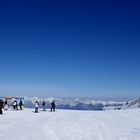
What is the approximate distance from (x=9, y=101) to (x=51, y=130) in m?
26.7

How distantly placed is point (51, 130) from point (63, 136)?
2532 mm

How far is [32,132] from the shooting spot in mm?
19141

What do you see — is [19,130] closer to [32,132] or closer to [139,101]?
[32,132]

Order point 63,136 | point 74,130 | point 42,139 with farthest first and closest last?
point 74,130 → point 63,136 → point 42,139

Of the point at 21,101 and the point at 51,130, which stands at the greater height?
the point at 21,101

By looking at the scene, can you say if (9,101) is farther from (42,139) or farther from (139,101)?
(42,139)

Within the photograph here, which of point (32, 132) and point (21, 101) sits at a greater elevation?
point (21, 101)

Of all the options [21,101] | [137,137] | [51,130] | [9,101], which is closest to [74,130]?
[51,130]

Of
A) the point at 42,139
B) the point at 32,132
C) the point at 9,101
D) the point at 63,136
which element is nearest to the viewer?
the point at 42,139

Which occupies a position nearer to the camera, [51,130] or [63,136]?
[63,136]

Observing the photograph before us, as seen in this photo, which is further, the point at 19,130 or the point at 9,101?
the point at 9,101

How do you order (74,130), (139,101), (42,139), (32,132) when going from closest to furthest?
(42,139) < (32,132) < (74,130) < (139,101)

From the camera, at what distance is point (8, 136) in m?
17.5

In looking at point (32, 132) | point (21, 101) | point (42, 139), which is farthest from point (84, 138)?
point (21, 101)
